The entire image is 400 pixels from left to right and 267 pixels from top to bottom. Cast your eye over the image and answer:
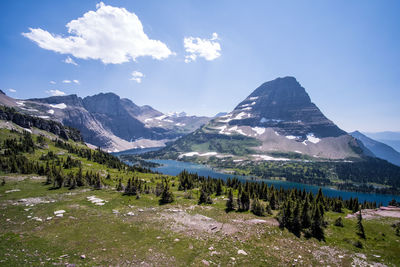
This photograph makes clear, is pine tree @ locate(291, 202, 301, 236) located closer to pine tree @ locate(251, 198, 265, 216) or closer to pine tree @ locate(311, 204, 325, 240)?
pine tree @ locate(311, 204, 325, 240)

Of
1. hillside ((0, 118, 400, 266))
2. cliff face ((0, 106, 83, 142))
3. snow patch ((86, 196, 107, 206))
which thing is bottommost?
snow patch ((86, 196, 107, 206))

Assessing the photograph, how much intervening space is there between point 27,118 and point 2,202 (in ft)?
667

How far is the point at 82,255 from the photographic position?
1959 cm

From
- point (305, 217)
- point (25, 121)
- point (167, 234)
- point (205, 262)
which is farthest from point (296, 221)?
point (25, 121)

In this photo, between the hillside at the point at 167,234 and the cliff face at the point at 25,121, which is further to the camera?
the cliff face at the point at 25,121

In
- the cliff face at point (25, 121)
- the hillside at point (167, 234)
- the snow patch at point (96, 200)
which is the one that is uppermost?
the cliff face at point (25, 121)

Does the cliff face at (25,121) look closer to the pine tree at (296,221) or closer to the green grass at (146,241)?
the green grass at (146,241)

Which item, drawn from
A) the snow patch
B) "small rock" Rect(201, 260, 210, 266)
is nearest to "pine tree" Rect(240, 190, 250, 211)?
"small rock" Rect(201, 260, 210, 266)

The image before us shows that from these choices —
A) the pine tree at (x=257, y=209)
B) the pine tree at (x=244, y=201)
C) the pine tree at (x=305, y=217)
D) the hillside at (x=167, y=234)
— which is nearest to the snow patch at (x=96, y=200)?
the hillside at (x=167, y=234)

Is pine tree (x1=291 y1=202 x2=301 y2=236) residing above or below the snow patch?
above

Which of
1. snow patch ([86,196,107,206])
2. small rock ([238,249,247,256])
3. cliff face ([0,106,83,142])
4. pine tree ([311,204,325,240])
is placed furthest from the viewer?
cliff face ([0,106,83,142])

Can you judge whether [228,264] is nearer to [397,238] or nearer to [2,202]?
[397,238]

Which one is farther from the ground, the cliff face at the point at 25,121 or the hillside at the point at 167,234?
the cliff face at the point at 25,121

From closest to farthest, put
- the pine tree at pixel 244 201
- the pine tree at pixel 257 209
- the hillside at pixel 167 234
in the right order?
the hillside at pixel 167 234 → the pine tree at pixel 257 209 → the pine tree at pixel 244 201
